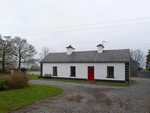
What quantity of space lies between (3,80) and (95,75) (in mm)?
12397

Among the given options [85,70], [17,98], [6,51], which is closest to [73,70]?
[85,70]

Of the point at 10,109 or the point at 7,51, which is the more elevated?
the point at 7,51

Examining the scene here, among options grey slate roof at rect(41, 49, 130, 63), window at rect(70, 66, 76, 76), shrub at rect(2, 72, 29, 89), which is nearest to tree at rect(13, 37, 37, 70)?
grey slate roof at rect(41, 49, 130, 63)

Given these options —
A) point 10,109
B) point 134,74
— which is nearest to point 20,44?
point 10,109

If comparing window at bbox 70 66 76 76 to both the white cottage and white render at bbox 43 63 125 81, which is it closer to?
the white cottage

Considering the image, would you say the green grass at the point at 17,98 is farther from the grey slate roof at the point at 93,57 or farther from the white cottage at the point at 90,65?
the grey slate roof at the point at 93,57

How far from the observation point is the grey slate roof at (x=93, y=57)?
18109 mm

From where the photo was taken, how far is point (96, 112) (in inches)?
221

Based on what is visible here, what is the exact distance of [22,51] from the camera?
29.2m

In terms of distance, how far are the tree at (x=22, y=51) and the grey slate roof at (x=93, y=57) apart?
8469 mm

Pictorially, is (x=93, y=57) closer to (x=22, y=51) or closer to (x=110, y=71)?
(x=110, y=71)

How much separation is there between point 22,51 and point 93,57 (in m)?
17.8

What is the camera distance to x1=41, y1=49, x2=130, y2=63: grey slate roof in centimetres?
1811

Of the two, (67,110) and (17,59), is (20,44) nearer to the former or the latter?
(17,59)
